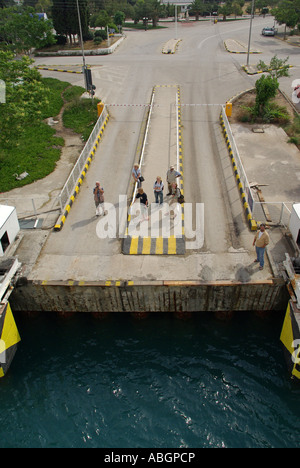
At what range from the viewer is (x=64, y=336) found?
14906mm

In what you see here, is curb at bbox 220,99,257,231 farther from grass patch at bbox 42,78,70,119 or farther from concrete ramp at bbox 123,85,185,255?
grass patch at bbox 42,78,70,119

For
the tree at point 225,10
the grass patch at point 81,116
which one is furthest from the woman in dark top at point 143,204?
the tree at point 225,10

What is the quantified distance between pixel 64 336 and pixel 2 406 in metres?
3.28

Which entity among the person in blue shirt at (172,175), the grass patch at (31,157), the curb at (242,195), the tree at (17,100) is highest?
the tree at (17,100)

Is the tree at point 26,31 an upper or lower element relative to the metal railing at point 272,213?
upper

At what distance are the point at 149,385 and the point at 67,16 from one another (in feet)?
169

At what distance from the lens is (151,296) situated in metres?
14.1

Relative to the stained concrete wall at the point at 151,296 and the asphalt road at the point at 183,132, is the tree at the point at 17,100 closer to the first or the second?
the asphalt road at the point at 183,132

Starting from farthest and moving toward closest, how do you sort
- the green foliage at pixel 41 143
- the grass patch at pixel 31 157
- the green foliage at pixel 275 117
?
1. the green foliage at pixel 275 117
2. the green foliage at pixel 41 143
3. the grass patch at pixel 31 157

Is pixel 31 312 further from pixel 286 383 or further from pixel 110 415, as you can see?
pixel 286 383

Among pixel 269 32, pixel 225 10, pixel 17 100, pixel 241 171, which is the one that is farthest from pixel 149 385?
pixel 225 10

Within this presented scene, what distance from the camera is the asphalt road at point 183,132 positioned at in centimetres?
1553

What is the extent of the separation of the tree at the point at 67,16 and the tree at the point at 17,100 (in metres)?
29.6

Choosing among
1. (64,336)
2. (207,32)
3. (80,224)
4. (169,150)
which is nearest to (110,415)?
(64,336)
